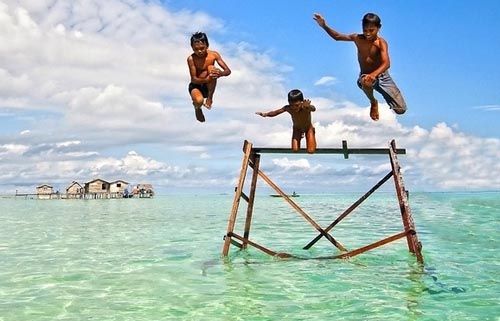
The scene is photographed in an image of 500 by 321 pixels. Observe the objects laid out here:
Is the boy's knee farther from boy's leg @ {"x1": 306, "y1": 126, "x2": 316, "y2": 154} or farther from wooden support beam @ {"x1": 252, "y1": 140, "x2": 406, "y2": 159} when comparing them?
wooden support beam @ {"x1": 252, "y1": 140, "x2": 406, "y2": 159}

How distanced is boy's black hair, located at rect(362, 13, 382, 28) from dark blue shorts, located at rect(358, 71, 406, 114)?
0.87 m

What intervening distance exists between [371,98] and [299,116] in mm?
1789

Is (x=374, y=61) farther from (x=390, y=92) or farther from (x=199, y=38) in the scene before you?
(x=199, y=38)

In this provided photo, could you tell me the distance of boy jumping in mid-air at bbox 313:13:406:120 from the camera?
909cm

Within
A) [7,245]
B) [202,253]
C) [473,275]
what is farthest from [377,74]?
[7,245]

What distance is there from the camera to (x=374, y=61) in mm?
9406

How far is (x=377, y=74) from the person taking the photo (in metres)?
9.03

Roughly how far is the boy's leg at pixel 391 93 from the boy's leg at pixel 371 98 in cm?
19

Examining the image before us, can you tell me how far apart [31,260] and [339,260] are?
27.8 ft

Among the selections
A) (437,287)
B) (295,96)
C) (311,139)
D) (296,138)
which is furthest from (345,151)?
(437,287)

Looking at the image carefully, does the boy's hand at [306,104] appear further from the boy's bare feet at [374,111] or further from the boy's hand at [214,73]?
the boy's hand at [214,73]

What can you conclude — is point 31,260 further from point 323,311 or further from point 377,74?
point 377,74

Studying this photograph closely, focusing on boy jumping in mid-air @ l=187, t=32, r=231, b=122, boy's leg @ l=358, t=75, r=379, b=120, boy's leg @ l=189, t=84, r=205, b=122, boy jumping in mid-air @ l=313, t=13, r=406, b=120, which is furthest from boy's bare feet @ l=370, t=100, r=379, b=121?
boy's leg @ l=189, t=84, r=205, b=122

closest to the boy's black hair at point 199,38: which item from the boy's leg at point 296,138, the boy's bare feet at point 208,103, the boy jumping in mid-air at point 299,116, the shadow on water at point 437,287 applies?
the boy's bare feet at point 208,103
